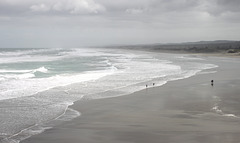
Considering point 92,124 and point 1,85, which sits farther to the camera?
point 1,85

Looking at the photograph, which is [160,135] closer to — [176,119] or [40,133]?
[176,119]

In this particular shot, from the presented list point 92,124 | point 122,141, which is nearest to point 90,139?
point 122,141

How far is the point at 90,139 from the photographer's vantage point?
9.40 metres

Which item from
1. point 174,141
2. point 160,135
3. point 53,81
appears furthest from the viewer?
point 53,81

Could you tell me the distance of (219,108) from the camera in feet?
44.8

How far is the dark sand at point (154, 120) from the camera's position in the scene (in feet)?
30.9

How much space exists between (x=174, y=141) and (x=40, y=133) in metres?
4.41

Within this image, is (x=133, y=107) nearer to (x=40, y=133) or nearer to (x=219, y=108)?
(x=219, y=108)

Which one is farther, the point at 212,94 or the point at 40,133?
the point at 212,94

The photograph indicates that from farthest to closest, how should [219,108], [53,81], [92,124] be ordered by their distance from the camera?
[53,81]
[219,108]
[92,124]

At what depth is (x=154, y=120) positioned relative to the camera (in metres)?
11.6

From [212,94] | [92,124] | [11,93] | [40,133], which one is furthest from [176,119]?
[11,93]

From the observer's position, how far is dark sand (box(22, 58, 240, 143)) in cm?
941

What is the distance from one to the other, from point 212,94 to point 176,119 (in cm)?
656
